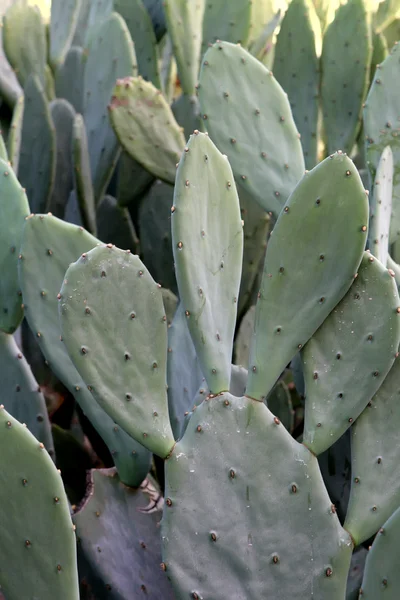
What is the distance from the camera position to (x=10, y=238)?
1.21 m

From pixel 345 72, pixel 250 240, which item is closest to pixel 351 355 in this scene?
pixel 250 240

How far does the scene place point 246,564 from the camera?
895 mm

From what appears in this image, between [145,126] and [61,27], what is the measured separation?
79 centimetres

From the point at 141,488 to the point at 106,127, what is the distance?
924mm

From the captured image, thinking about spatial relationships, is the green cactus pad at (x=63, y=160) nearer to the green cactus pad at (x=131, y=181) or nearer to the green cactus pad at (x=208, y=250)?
the green cactus pad at (x=131, y=181)

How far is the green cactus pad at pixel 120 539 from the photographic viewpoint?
108 centimetres

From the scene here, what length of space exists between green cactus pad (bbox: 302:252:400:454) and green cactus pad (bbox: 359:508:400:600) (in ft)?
0.47

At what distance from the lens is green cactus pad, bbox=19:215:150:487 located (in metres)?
1.10

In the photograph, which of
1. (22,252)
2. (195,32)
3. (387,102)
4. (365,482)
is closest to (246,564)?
(365,482)

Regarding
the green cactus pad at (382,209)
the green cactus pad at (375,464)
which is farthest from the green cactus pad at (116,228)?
the green cactus pad at (375,464)

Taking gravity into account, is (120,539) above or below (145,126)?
below

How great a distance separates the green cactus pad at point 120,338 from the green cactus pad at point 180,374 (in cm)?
21

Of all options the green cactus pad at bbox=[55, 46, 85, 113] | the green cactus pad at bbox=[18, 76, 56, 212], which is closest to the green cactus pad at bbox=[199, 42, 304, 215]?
the green cactus pad at bbox=[18, 76, 56, 212]

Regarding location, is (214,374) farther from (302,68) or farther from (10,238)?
(302,68)
